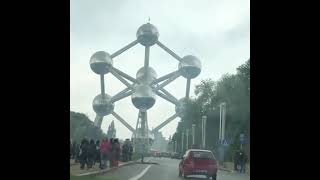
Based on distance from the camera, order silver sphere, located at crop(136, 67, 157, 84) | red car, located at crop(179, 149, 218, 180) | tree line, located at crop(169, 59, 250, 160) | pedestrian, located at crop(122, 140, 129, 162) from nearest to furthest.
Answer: red car, located at crop(179, 149, 218, 180) → pedestrian, located at crop(122, 140, 129, 162) → tree line, located at crop(169, 59, 250, 160) → silver sphere, located at crop(136, 67, 157, 84)

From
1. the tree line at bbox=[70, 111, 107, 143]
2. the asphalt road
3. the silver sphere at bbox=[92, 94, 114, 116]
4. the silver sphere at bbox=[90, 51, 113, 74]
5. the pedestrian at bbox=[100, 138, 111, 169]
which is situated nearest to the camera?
the asphalt road

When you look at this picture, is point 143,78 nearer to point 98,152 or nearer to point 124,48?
point 124,48

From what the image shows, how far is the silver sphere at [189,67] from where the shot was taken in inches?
7623

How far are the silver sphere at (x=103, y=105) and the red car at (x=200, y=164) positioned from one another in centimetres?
16328

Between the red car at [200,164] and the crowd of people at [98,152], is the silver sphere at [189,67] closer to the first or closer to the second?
the crowd of people at [98,152]

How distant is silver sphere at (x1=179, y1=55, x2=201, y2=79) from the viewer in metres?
194

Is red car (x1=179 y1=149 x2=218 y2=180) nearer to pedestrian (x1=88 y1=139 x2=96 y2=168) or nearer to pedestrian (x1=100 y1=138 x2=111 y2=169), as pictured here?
pedestrian (x1=100 y1=138 x2=111 y2=169)

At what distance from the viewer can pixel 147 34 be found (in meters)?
191

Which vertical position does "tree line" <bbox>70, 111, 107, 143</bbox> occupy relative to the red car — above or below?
above

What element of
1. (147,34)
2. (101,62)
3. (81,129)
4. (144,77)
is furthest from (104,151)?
(144,77)

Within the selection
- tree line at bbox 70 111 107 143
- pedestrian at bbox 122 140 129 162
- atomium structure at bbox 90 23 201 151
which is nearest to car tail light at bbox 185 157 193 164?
pedestrian at bbox 122 140 129 162
